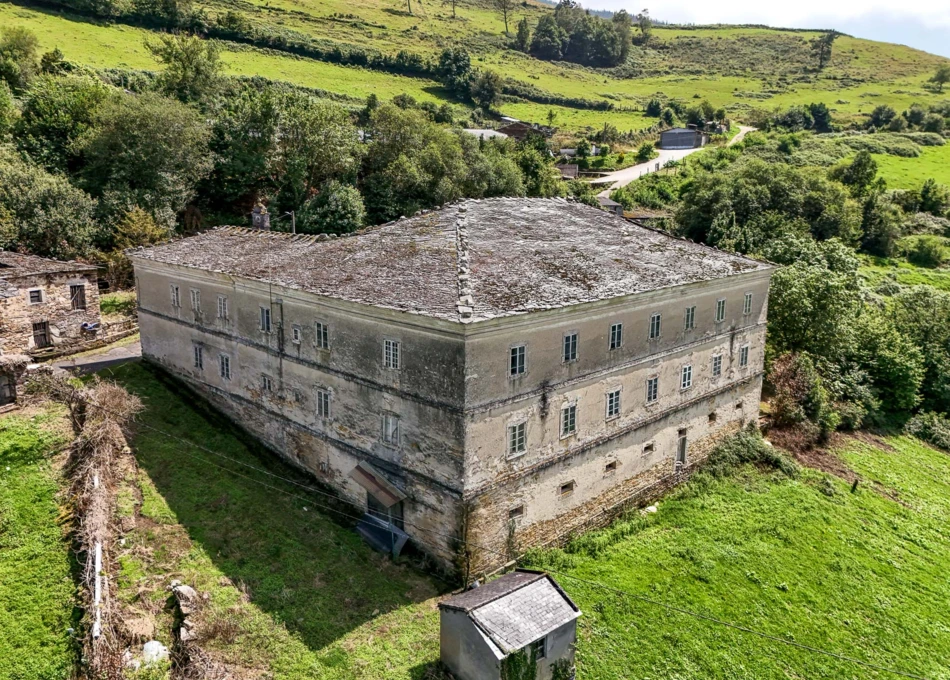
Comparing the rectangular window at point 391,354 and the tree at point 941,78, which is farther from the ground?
the tree at point 941,78

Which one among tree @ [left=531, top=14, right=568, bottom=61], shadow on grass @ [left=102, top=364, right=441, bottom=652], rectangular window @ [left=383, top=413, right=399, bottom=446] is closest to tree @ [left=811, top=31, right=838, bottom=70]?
tree @ [left=531, top=14, right=568, bottom=61]

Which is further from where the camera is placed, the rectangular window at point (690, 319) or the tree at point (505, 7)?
the tree at point (505, 7)

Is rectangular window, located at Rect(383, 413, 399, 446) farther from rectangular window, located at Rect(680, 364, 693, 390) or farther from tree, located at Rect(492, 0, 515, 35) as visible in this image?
tree, located at Rect(492, 0, 515, 35)

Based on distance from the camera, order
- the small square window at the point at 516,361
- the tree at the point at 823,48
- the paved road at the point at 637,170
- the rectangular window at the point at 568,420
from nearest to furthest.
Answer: the small square window at the point at 516,361
the rectangular window at the point at 568,420
the paved road at the point at 637,170
the tree at the point at 823,48

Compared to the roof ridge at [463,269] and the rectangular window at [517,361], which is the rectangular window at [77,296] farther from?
the rectangular window at [517,361]

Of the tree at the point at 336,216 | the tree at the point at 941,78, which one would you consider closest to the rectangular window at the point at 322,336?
the tree at the point at 336,216

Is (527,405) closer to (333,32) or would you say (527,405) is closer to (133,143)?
(133,143)

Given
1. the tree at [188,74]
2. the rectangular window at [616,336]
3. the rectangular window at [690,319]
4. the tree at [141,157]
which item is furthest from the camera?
the tree at [188,74]
